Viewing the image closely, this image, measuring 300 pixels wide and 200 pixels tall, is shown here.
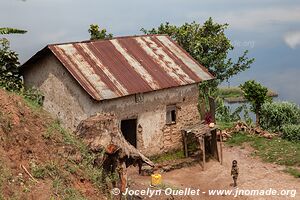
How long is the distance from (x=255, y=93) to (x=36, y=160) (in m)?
16.7

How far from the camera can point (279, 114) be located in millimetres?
23797

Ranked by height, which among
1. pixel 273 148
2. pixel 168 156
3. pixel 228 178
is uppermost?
pixel 273 148

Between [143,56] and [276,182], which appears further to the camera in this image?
[143,56]

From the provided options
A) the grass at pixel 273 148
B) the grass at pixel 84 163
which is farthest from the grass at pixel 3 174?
the grass at pixel 273 148

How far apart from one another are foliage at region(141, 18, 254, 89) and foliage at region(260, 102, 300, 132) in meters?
6.42

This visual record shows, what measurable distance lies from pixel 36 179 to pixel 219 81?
23.4 m

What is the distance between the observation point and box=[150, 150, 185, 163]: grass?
59.2ft

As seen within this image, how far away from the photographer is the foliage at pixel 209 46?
2945 cm

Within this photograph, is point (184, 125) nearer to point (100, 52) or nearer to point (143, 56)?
point (143, 56)

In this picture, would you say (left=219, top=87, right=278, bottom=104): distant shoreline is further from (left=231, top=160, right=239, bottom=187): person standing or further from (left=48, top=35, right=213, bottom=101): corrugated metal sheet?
(left=231, top=160, right=239, bottom=187): person standing

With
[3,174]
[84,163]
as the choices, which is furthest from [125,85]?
[3,174]

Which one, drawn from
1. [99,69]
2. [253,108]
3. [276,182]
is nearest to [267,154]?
[276,182]

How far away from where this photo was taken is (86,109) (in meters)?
16.2

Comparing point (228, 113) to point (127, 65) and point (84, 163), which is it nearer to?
point (127, 65)
